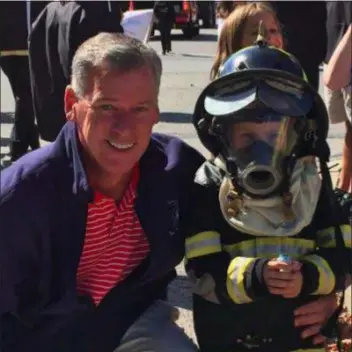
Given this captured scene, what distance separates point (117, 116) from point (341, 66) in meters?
2.46

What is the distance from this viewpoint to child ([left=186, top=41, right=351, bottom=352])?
2.64m

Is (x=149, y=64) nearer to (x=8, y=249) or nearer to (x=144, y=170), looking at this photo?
(x=144, y=170)

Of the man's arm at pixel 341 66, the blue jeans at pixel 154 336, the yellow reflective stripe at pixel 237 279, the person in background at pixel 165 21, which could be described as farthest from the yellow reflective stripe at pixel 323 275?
the person in background at pixel 165 21

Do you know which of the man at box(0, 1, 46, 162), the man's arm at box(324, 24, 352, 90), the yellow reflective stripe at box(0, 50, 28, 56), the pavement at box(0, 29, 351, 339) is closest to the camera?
the pavement at box(0, 29, 351, 339)

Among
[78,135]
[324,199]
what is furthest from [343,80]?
[78,135]

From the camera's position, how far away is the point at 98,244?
267 centimetres

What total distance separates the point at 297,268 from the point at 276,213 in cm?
19

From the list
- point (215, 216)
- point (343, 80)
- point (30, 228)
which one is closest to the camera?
point (30, 228)

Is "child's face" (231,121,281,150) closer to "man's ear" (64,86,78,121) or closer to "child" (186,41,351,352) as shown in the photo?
"child" (186,41,351,352)

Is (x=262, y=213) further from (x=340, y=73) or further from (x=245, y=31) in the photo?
(x=340, y=73)

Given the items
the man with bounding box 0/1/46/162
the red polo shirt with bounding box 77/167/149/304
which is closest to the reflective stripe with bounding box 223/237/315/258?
the red polo shirt with bounding box 77/167/149/304

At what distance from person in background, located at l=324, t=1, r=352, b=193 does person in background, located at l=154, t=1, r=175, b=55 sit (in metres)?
10.8

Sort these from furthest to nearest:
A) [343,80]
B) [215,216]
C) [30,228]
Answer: [343,80], [215,216], [30,228]

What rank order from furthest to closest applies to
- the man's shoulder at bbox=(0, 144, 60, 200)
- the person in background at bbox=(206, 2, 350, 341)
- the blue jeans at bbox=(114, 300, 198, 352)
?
the person in background at bbox=(206, 2, 350, 341) < the blue jeans at bbox=(114, 300, 198, 352) < the man's shoulder at bbox=(0, 144, 60, 200)
